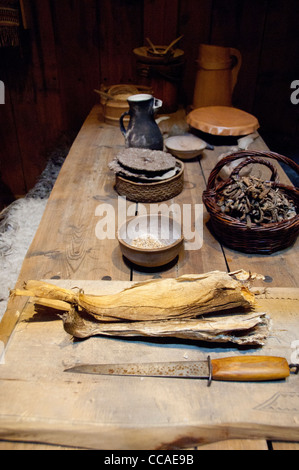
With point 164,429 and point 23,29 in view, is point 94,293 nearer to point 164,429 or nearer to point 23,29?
point 164,429

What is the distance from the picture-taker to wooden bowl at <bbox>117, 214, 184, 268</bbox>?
42.5 inches

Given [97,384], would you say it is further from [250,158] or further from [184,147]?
[184,147]

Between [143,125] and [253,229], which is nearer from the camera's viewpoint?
[253,229]

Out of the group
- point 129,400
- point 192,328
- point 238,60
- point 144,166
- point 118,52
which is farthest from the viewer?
point 118,52

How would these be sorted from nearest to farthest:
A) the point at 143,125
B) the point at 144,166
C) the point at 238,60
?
1. the point at 144,166
2. the point at 143,125
3. the point at 238,60

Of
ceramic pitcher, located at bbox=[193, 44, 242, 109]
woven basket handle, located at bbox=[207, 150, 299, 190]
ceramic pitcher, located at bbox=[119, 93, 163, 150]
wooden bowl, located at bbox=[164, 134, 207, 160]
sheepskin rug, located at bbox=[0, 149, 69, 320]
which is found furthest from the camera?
ceramic pitcher, located at bbox=[193, 44, 242, 109]

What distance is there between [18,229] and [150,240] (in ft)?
2.66

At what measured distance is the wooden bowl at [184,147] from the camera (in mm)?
1797

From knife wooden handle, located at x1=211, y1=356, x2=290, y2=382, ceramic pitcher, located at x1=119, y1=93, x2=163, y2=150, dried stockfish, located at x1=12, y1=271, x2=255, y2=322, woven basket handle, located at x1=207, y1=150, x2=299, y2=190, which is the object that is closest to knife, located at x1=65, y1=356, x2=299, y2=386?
knife wooden handle, located at x1=211, y1=356, x2=290, y2=382

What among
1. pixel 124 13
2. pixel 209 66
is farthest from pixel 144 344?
pixel 124 13

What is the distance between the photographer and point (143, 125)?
5.46ft

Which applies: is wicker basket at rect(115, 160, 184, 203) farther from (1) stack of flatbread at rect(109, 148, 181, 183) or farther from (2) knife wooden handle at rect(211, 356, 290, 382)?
(2) knife wooden handle at rect(211, 356, 290, 382)

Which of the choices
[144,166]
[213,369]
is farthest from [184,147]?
[213,369]

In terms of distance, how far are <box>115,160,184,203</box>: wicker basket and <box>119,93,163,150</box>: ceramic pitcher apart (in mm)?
234
